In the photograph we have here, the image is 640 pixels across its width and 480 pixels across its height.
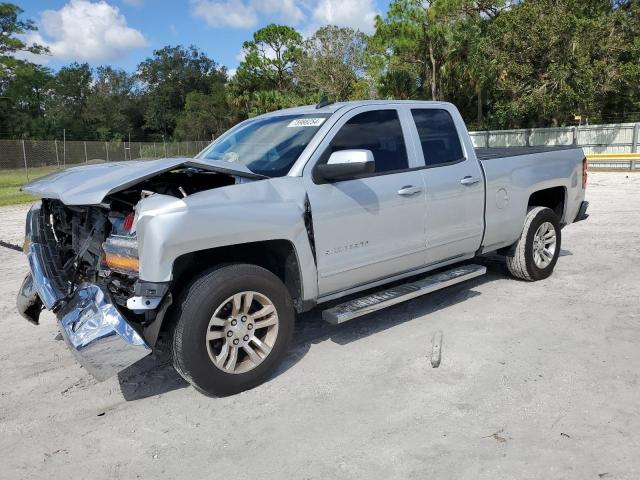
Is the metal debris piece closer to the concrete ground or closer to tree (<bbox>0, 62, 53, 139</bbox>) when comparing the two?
the concrete ground

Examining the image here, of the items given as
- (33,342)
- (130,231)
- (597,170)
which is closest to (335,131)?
(130,231)

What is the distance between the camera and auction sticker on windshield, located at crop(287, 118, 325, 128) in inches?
175

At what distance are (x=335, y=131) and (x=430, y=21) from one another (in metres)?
31.4

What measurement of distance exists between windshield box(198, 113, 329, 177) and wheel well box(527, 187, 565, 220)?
314cm

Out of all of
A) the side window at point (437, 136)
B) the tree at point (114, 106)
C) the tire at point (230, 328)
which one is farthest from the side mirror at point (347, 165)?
the tree at point (114, 106)

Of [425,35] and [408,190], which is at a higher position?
[425,35]

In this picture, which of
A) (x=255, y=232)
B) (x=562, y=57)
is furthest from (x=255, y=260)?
(x=562, y=57)

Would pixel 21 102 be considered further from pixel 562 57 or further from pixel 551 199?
pixel 551 199

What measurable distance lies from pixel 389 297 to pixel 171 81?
82.3m

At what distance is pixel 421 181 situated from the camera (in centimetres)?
473

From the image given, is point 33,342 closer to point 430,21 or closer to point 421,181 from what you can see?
point 421,181

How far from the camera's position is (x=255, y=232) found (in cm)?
369

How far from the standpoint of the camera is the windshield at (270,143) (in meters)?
4.29

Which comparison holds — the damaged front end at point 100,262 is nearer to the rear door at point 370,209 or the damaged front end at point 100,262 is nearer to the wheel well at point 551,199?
the rear door at point 370,209
